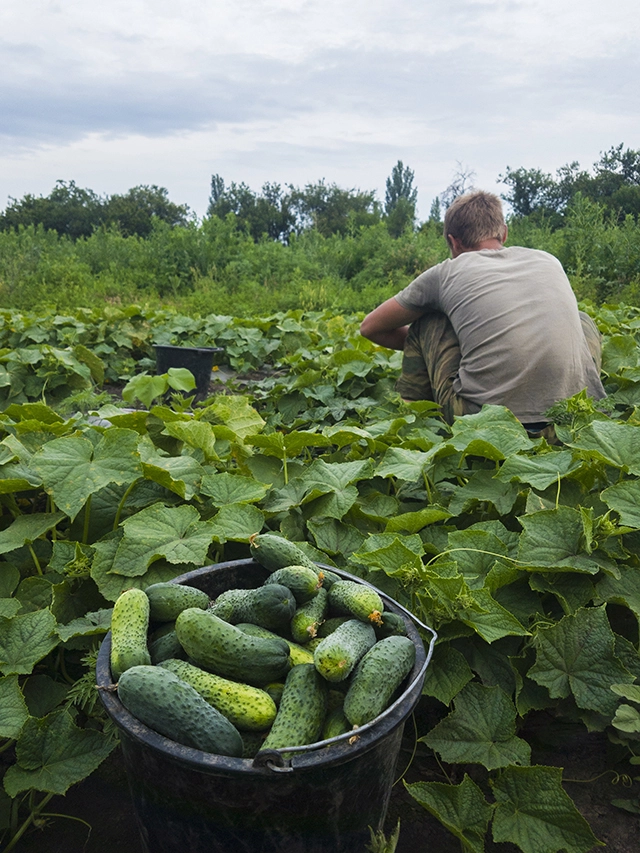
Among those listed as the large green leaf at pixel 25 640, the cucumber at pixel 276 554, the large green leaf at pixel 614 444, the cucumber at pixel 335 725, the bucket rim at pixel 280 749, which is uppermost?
the large green leaf at pixel 614 444

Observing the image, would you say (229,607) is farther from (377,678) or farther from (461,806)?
(461,806)

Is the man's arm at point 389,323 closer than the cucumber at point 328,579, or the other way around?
the cucumber at point 328,579

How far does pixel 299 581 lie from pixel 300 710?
314 mm

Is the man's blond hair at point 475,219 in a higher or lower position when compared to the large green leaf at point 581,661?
higher

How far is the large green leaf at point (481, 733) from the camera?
5.49ft

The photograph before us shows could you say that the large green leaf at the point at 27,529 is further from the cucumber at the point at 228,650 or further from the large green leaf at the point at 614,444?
the large green leaf at the point at 614,444

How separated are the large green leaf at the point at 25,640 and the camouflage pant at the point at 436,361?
2852 mm

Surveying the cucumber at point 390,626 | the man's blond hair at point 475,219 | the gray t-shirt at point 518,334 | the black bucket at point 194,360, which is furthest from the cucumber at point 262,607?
the black bucket at point 194,360

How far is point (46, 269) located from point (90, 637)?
1671 centimetres

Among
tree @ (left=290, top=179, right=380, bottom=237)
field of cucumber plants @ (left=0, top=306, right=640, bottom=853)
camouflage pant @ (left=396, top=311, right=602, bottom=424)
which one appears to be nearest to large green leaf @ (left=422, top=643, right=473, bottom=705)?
field of cucumber plants @ (left=0, top=306, right=640, bottom=853)

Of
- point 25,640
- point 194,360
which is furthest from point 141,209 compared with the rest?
point 25,640

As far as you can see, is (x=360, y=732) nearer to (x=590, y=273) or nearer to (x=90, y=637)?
(x=90, y=637)

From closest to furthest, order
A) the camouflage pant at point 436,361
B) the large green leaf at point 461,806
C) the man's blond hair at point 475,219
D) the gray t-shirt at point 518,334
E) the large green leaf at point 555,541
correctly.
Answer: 1. the large green leaf at point 461,806
2. the large green leaf at point 555,541
3. the gray t-shirt at point 518,334
4. the camouflage pant at point 436,361
5. the man's blond hair at point 475,219

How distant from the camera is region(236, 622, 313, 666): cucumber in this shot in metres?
1.45
